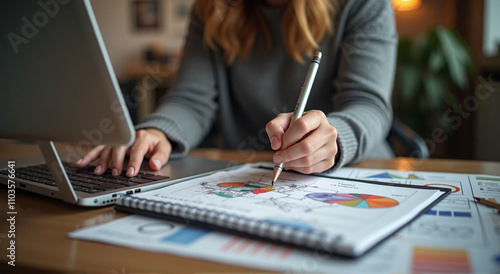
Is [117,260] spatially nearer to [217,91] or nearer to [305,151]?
[305,151]

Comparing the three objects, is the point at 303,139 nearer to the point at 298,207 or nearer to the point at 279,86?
the point at 298,207

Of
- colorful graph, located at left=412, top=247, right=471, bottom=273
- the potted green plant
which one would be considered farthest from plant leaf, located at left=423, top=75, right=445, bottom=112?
colorful graph, located at left=412, top=247, right=471, bottom=273

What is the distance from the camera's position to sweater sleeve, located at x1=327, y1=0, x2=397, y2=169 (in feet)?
2.60

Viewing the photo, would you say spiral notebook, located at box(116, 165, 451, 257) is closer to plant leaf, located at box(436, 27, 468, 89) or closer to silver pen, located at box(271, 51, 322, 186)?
silver pen, located at box(271, 51, 322, 186)

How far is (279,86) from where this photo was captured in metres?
1.06

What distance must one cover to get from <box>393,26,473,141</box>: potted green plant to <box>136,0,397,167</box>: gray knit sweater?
4.42 ft

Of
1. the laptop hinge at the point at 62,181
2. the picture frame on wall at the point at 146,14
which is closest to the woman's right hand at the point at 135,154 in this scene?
the laptop hinge at the point at 62,181

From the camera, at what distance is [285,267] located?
319 mm

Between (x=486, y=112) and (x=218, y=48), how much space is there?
164cm

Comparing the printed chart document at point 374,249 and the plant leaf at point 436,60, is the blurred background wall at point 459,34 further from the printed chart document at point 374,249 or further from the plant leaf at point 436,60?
the printed chart document at point 374,249

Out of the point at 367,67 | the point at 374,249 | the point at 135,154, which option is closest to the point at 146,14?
the point at 367,67

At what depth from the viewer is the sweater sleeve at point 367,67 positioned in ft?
2.60

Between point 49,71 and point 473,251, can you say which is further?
point 49,71

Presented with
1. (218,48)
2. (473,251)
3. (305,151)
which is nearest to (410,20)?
(218,48)
